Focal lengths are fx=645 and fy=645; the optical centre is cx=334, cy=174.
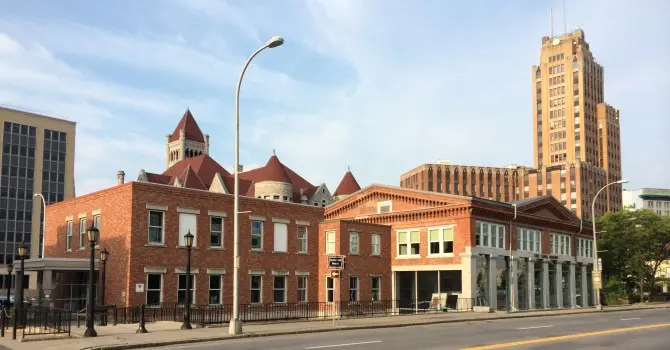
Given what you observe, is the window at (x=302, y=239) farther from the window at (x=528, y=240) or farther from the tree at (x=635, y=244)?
the tree at (x=635, y=244)

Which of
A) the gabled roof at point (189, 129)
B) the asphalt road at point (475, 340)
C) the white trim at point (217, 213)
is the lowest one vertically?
the asphalt road at point (475, 340)

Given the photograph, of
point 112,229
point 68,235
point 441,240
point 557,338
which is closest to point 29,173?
point 68,235

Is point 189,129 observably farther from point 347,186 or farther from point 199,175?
point 347,186

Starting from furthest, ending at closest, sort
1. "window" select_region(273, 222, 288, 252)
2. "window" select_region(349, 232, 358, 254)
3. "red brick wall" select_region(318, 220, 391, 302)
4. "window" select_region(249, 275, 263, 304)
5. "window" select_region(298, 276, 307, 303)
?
"window" select_region(349, 232, 358, 254) < "red brick wall" select_region(318, 220, 391, 302) < "window" select_region(298, 276, 307, 303) < "window" select_region(273, 222, 288, 252) < "window" select_region(249, 275, 263, 304)

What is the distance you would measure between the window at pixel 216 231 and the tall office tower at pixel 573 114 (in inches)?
5454

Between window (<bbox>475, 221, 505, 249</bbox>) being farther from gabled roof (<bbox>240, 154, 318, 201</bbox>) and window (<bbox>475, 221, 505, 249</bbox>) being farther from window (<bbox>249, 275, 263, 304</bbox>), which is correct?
gabled roof (<bbox>240, 154, 318, 201</bbox>)

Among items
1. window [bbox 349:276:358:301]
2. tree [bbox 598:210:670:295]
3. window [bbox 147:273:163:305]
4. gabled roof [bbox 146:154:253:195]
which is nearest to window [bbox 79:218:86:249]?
window [bbox 147:273:163:305]

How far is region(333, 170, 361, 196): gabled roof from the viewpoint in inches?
3770

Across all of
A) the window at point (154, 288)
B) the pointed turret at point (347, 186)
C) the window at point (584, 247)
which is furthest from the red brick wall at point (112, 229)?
the pointed turret at point (347, 186)

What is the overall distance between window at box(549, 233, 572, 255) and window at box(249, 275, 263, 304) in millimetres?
26360

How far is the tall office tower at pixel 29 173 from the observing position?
4441 inches

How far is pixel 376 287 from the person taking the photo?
4616 cm

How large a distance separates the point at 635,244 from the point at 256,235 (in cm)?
4797

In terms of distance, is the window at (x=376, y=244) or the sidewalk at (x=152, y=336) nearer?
the sidewalk at (x=152, y=336)
